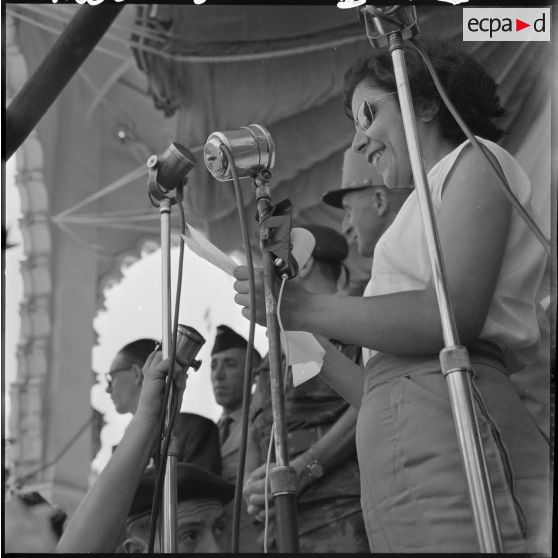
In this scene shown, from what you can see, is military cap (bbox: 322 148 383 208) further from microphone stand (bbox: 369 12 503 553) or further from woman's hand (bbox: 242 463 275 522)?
microphone stand (bbox: 369 12 503 553)

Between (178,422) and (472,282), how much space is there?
118 cm

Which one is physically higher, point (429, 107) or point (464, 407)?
point (429, 107)

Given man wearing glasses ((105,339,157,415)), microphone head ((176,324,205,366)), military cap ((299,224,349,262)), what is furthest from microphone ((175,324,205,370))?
military cap ((299,224,349,262))

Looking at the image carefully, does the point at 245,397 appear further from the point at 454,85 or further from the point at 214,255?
the point at 454,85

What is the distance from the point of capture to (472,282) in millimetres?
1483

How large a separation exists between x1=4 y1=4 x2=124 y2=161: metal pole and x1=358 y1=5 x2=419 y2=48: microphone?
51cm

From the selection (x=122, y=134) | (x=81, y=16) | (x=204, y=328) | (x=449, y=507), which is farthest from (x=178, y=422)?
(x=81, y=16)

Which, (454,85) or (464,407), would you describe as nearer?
(464,407)

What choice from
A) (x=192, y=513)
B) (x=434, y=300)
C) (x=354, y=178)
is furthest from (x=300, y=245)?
(x=354, y=178)

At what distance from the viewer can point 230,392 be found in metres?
2.72

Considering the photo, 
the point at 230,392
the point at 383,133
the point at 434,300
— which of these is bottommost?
the point at 434,300

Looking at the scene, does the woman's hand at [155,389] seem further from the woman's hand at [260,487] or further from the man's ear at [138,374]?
the woman's hand at [260,487]

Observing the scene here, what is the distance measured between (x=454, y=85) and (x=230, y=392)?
125 centimetres

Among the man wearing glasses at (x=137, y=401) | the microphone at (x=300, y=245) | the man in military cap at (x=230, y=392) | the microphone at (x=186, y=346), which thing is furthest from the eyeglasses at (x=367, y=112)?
the man in military cap at (x=230, y=392)
